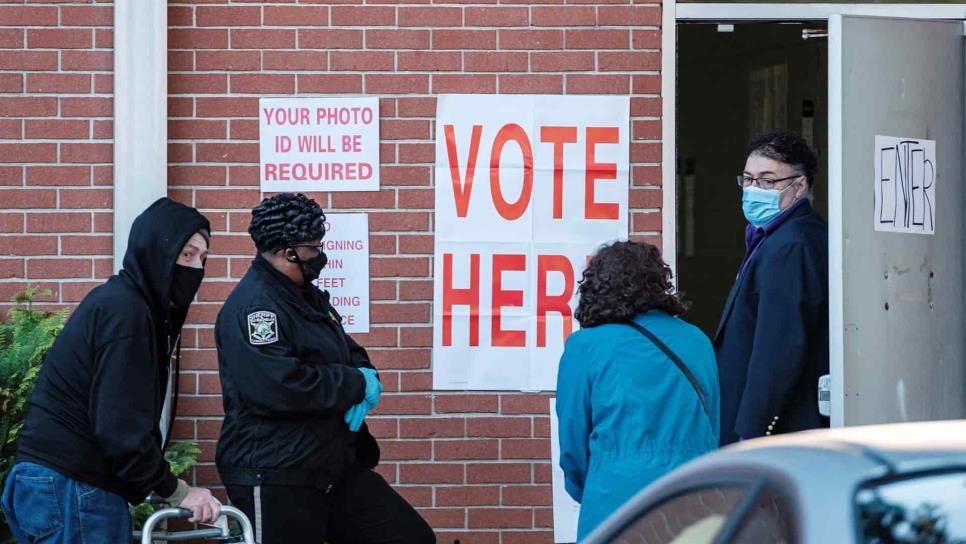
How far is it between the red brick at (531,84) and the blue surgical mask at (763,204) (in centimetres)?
123

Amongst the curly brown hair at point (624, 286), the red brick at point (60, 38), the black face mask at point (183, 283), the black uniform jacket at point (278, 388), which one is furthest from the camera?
the red brick at point (60, 38)

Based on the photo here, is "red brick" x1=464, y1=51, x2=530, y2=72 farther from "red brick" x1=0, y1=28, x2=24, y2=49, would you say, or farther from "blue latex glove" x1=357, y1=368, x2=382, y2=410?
"red brick" x1=0, y1=28, x2=24, y2=49

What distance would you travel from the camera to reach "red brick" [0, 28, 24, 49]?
5918mm

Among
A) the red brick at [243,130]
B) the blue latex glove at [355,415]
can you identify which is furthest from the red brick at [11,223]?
the blue latex glove at [355,415]

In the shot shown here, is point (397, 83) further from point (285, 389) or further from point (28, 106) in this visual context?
point (285, 389)

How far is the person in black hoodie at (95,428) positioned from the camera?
13.3 ft

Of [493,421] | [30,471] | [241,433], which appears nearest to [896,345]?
[493,421]

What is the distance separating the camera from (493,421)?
598 cm

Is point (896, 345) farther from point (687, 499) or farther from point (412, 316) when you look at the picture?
point (687, 499)

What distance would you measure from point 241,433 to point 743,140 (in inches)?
280

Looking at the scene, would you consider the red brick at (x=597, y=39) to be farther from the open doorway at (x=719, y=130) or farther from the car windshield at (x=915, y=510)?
the car windshield at (x=915, y=510)

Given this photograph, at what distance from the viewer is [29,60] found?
592cm

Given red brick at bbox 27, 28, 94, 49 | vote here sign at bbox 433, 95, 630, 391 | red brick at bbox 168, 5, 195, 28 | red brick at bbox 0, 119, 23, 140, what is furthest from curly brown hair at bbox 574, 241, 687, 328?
red brick at bbox 0, 119, 23, 140

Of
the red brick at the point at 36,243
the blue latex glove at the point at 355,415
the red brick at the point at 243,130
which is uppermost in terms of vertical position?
the red brick at the point at 243,130
